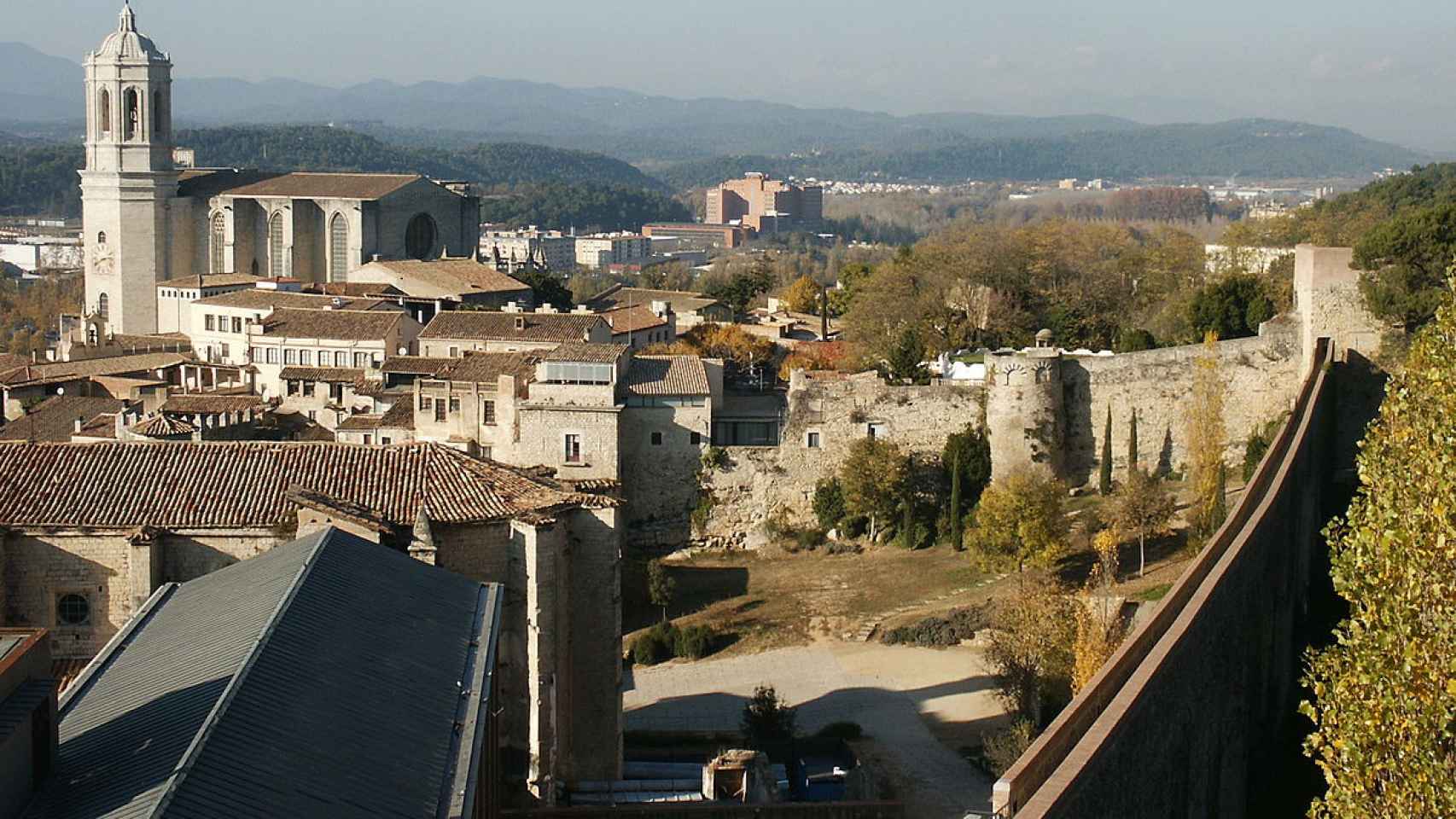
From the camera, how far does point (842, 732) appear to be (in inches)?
888

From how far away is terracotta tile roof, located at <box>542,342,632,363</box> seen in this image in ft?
101

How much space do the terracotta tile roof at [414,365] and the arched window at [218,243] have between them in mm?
22245

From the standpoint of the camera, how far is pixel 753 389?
37156 millimetres

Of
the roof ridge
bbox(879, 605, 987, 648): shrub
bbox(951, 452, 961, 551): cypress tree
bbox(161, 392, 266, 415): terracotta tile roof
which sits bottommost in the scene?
bbox(879, 605, 987, 648): shrub

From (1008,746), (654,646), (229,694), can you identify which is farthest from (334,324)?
(229,694)

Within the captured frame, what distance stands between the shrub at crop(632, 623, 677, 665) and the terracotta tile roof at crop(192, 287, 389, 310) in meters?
18.3

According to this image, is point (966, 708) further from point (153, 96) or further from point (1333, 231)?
point (153, 96)

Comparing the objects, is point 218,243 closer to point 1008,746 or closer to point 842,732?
point 842,732

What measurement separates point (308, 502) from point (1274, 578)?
32.2 ft

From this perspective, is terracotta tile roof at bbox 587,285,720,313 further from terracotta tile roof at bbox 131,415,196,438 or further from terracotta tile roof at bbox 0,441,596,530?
terracotta tile roof at bbox 0,441,596,530

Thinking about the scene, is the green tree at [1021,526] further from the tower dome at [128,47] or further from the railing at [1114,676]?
the tower dome at [128,47]

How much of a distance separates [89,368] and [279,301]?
547 centimetres

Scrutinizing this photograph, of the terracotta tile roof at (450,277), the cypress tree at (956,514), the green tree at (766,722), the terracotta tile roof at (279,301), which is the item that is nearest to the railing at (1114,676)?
the green tree at (766,722)

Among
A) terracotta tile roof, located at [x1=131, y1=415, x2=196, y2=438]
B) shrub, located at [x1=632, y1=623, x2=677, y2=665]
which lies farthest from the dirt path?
terracotta tile roof, located at [x1=131, y1=415, x2=196, y2=438]
